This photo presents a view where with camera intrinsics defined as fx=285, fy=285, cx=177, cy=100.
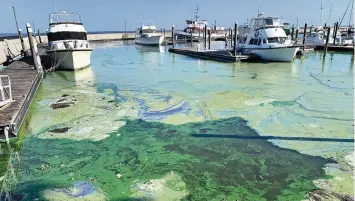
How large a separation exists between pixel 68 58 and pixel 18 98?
351 inches

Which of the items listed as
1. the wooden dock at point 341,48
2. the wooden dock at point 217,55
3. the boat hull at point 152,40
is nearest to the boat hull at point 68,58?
Answer: the wooden dock at point 217,55

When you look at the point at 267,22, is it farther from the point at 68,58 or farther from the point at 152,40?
the point at 152,40

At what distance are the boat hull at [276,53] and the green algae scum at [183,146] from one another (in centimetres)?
796

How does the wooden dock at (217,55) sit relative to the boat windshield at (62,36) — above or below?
below

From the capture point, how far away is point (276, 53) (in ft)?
65.5

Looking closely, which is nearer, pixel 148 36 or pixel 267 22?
pixel 267 22

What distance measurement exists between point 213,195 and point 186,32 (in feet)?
155

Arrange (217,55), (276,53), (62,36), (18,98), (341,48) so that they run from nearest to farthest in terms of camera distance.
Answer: (18,98) → (62,36) → (276,53) → (217,55) → (341,48)

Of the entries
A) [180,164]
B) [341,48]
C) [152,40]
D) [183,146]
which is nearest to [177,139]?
[183,146]

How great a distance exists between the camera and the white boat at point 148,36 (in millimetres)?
39703

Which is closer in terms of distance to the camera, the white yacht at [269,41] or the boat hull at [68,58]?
the boat hull at [68,58]

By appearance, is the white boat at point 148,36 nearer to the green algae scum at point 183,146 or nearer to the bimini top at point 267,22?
the bimini top at point 267,22

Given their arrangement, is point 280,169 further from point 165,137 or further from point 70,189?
point 70,189

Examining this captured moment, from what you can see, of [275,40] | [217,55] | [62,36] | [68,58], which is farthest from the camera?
[217,55]
